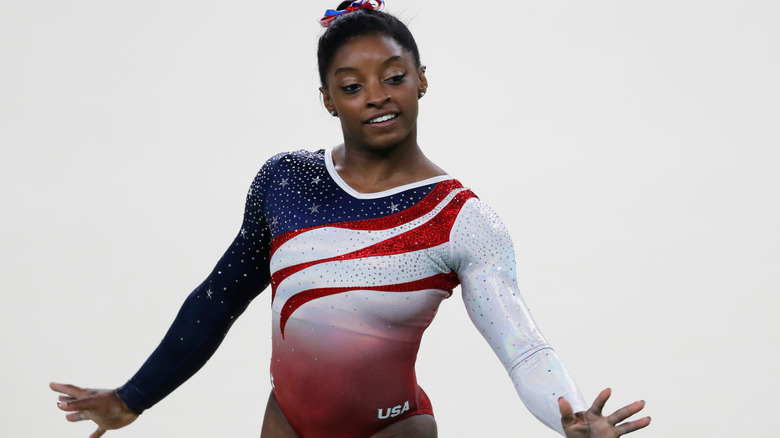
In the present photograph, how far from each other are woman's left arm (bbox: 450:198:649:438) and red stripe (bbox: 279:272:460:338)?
36mm

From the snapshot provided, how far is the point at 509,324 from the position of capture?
1857 mm

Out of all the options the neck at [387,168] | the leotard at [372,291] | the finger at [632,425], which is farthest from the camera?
the neck at [387,168]

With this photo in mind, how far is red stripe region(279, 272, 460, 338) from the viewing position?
1.93 metres

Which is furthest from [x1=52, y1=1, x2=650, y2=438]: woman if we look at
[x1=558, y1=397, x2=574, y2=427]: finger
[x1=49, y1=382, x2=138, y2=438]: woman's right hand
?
[x1=49, y1=382, x2=138, y2=438]: woman's right hand

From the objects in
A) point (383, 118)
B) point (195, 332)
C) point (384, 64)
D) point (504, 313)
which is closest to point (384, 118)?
point (383, 118)

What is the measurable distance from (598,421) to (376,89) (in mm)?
749

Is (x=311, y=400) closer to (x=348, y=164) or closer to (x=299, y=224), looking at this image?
(x=299, y=224)

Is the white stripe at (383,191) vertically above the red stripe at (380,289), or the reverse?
the white stripe at (383,191)

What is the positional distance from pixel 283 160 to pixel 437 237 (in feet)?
1.37

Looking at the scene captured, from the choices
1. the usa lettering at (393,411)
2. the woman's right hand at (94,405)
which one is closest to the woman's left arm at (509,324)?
the usa lettering at (393,411)

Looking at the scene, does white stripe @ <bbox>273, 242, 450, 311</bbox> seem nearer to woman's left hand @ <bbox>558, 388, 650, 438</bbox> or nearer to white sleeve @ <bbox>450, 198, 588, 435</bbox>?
white sleeve @ <bbox>450, 198, 588, 435</bbox>

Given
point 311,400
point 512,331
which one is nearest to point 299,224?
point 311,400

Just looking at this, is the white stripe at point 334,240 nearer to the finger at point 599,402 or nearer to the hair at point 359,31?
the hair at point 359,31

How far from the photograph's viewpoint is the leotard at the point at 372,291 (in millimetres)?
1906
